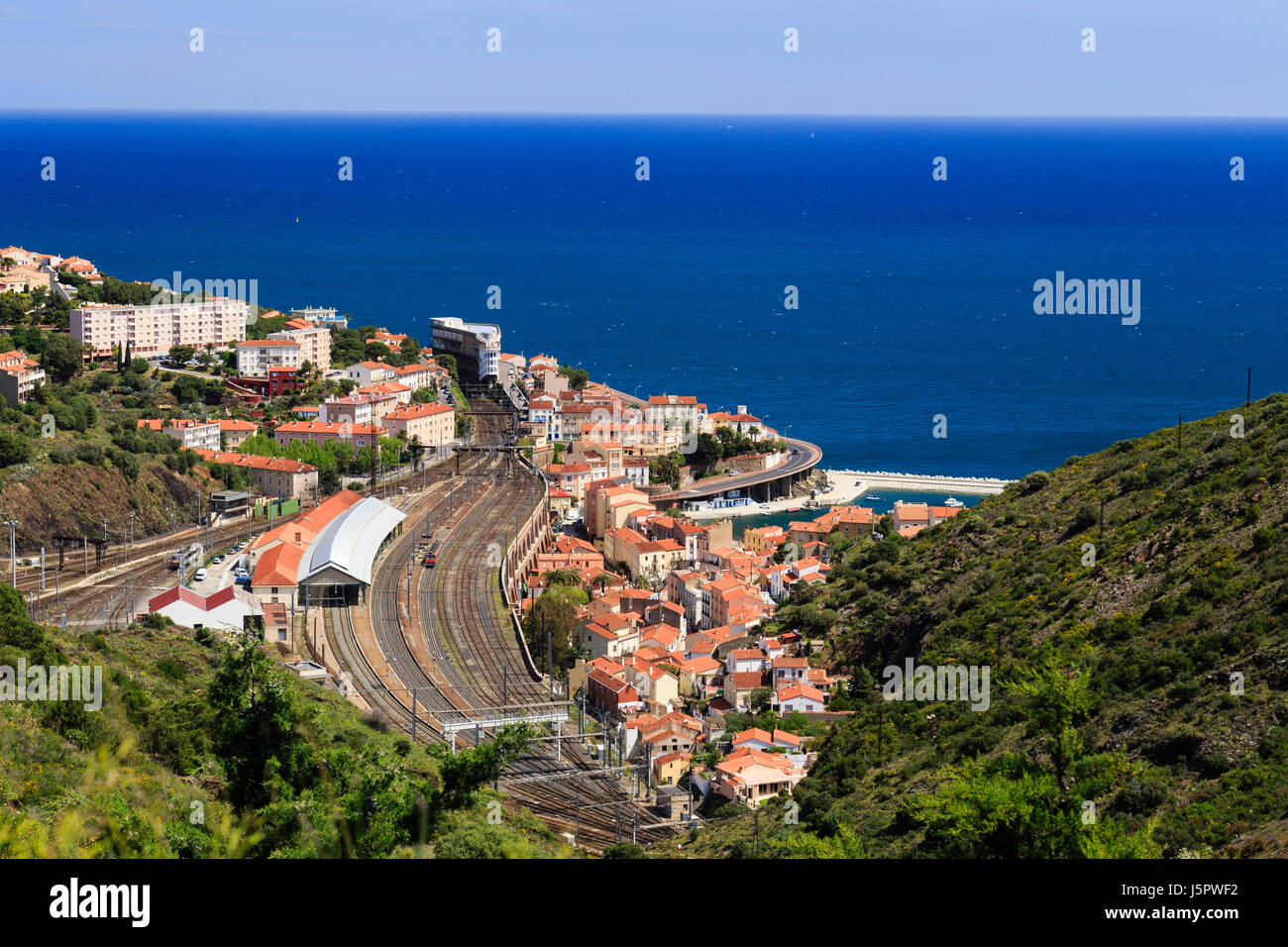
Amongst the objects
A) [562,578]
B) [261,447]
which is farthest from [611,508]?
[261,447]

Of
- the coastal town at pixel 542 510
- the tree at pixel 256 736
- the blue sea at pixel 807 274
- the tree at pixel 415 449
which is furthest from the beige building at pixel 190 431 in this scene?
the tree at pixel 256 736

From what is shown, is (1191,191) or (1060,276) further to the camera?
(1191,191)

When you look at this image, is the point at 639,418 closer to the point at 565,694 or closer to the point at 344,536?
the point at 344,536

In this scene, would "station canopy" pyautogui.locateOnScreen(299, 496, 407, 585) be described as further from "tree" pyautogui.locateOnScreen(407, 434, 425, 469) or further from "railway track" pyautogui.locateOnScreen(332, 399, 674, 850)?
"tree" pyautogui.locateOnScreen(407, 434, 425, 469)

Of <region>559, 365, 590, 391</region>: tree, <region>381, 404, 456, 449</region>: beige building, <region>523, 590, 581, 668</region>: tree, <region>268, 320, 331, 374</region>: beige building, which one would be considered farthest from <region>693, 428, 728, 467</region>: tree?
<region>523, 590, 581, 668</region>: tree
